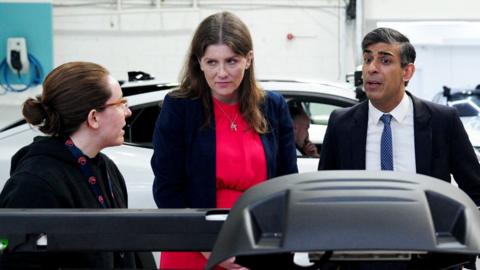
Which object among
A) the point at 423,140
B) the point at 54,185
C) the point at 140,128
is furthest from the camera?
the point at 140,128

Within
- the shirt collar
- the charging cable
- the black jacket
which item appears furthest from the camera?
the charging cable

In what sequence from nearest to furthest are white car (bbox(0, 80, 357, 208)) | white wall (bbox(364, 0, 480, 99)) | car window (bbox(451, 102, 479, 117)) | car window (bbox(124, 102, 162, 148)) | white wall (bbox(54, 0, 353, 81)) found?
1. white car (bbox(0, 80, 357, 208))
2. car window (bbox(124, 102, 162, 148))
3. white wall (bbox(364, 0, 480, 99))
4. white wall (bbox(54, 0, 353, 81))
5. car window (bbox(451, 102, 479, 117))

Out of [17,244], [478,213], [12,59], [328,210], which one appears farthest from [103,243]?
[12,59]

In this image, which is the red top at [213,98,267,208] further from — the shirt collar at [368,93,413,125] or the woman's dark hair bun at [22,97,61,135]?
the woman's dark hair bun at [22,97,61,135]

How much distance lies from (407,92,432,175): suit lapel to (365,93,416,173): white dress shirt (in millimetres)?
29

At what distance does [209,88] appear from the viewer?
246 cm

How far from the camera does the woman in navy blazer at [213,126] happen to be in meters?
2.33

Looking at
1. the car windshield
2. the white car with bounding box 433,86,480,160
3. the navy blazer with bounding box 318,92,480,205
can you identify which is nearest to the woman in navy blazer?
the navy blazer with bounding box 318,92,480,205

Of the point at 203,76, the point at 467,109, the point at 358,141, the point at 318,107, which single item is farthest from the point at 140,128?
the point at 467,109

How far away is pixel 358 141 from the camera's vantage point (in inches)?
94.3

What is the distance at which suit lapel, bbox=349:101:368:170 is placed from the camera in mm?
2381

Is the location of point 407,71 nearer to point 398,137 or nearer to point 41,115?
point 398,137

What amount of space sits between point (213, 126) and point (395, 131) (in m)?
0.57

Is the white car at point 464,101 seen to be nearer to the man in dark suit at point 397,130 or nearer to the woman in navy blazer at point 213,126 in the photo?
the man in dark suit at point 397,130
